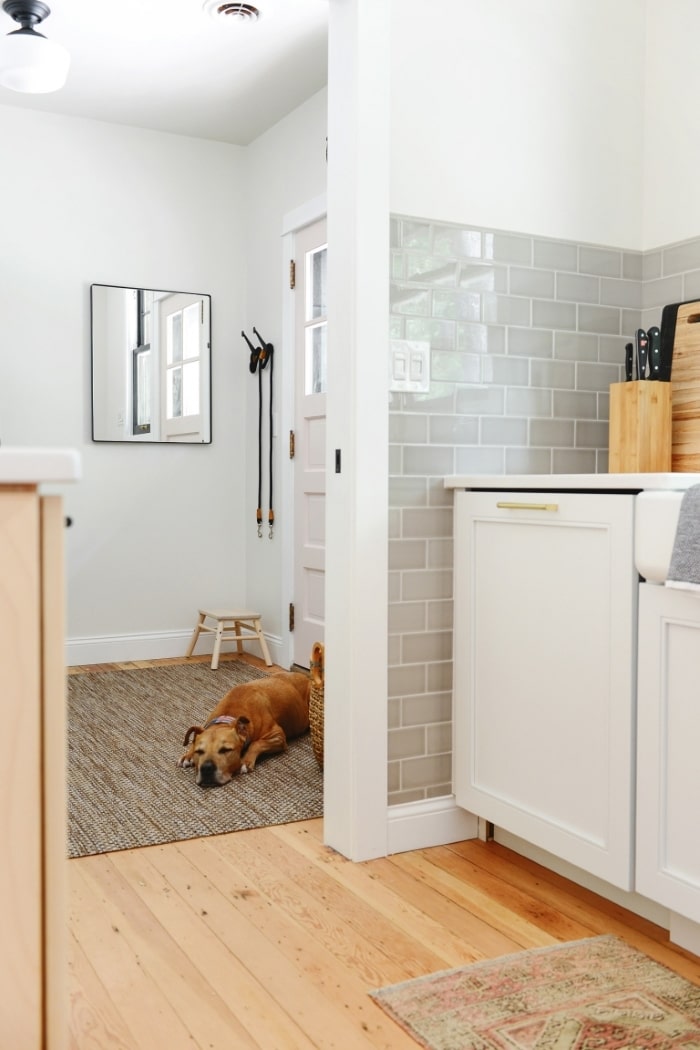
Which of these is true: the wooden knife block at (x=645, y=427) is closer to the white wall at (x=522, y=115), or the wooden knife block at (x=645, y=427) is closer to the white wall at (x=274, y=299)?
the white wall at (x=522, y=115)

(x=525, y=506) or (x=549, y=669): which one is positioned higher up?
(x=525, y=506)

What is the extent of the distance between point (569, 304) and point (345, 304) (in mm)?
651

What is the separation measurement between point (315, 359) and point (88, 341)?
118cm

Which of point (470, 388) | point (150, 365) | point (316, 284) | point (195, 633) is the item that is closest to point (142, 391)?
point (150, 365)

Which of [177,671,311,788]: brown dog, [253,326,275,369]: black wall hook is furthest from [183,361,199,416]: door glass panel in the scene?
[177,671,311,788]: brown dog

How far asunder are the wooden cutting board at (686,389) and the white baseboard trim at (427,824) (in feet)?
3.33

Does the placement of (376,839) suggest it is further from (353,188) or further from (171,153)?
(171,153)

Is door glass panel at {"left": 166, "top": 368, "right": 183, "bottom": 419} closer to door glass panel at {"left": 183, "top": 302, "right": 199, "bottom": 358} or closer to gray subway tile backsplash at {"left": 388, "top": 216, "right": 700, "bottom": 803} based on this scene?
door glass panel at {"left": 183, "top": 302, "right": 199, "bottom": 358}

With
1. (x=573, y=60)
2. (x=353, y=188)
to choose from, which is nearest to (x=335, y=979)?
(x=353, y=188)

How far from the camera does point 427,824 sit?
7.93 feet

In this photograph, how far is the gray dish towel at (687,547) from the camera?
168cm

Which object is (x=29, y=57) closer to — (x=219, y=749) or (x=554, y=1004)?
(x=219, y=749)

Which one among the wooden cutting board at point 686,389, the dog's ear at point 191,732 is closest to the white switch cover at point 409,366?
the wooden cutting board at point 686,389

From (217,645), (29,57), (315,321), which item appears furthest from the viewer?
(217,645)
